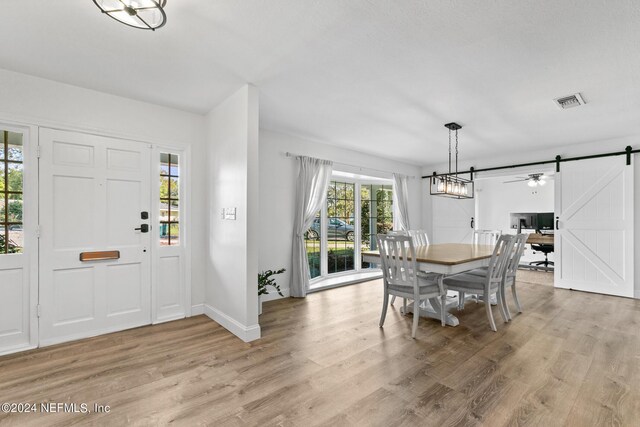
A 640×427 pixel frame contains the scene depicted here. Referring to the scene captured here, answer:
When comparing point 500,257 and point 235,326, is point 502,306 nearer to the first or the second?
point 500,257

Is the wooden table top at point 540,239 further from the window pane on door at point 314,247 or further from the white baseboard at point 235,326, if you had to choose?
the white baseboard at point 235,326

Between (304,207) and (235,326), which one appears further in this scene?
(304,207)

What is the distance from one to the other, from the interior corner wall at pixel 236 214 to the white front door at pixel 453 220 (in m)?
4.99

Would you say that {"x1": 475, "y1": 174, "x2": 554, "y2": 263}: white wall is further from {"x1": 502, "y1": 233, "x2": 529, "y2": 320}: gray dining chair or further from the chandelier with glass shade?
the chandelier with glass shade

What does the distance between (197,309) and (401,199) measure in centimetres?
Result: 451

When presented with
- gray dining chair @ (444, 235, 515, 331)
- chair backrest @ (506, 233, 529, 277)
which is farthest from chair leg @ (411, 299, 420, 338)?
chair backrest @ (506, 233, 529, 277)

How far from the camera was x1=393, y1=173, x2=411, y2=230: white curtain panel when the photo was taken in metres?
6.41

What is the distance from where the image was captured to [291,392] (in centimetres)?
208

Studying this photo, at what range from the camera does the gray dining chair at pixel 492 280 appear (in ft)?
10.7

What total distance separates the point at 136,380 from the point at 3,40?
104 inches

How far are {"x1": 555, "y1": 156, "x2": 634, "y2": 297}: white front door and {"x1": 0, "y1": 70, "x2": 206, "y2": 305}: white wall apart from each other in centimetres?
577

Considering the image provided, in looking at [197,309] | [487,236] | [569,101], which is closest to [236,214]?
[197,309]

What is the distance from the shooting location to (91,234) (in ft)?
10.0

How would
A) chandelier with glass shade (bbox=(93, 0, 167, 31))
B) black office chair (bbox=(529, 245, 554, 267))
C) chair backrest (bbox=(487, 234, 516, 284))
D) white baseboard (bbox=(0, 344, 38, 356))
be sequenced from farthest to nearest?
black office chair (bbox=(529, 245, 554, 267)), chair backrest (bbox=(487, 234, 516, 284)), white baseboard (bbox=(0, 344, 38, 356)), chandelier with glass shade (bbox=(93, 0, 167, 31))
